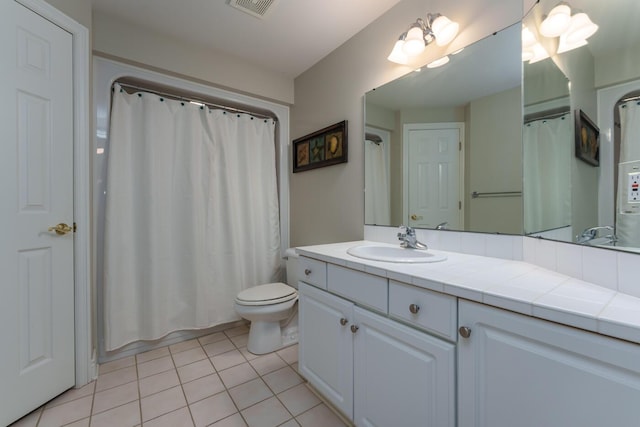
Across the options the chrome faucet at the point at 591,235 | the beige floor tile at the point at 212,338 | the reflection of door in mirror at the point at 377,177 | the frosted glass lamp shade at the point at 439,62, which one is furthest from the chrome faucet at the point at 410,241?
the beige floor tile at the point at 212,338

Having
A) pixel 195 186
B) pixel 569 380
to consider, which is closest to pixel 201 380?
pixel 195 186

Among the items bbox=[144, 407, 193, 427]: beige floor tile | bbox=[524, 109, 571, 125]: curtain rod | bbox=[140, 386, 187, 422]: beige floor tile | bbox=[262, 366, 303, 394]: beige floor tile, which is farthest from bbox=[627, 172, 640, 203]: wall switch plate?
bbox=[140, 386, 187, 422]: beige floor tile

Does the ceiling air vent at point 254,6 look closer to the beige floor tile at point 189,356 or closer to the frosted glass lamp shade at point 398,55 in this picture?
the frosted glass lamp shade at point 398,55

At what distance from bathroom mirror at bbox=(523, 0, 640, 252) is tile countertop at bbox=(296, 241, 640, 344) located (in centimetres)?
16

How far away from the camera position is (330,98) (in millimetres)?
2121

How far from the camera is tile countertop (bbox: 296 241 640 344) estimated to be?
0.55m

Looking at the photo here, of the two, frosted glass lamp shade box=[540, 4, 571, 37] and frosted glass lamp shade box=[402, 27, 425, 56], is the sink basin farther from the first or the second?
frosted glass lamp shade box=[402, 27, 425, 56]

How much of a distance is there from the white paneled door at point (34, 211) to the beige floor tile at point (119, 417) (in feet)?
1.14

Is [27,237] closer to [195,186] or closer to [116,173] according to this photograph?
[116,173]

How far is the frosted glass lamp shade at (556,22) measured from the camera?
36.6 inches

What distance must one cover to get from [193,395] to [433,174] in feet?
6.07

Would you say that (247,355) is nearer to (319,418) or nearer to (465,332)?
(319,418)

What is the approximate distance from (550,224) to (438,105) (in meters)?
0.81

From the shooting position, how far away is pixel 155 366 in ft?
5.82
